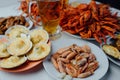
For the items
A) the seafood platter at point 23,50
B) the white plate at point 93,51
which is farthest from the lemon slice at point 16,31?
the white plate at point 93,51

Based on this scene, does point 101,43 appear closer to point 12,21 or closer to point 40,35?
point 40,35

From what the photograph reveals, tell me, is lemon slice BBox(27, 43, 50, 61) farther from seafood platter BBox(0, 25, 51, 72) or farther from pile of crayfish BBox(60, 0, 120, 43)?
pile of crayfish BBox(60, 0, 120, 43)

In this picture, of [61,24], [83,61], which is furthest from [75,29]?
[83,61]

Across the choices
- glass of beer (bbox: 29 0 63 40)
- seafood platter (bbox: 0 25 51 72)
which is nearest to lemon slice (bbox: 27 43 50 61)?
seafood platter (bbox: 0 25 51 72)

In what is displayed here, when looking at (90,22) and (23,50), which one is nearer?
(23,50)

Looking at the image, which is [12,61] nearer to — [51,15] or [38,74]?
[38,74]

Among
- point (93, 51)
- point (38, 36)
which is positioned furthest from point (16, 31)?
point (93, 51)

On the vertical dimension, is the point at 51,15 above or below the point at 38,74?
above

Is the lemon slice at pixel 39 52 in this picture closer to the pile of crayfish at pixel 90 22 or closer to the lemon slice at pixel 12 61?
the lemon slice at pixel 12 61
